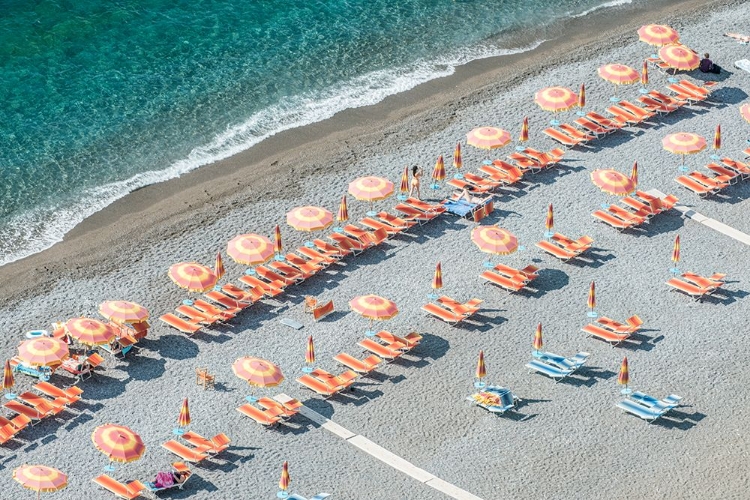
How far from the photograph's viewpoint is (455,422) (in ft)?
161

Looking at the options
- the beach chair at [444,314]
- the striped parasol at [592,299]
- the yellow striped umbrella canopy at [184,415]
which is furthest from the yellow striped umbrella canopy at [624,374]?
the yellow striped umbrella canopy at [184,415]

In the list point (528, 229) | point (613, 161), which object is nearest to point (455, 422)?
point (528, 229)

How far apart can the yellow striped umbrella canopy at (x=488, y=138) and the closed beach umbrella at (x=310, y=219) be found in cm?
750

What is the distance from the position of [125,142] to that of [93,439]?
22.7 meters

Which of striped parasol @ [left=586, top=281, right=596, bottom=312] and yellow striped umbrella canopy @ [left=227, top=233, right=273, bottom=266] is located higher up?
yellow striped umbrella canopy @ [left=227, top=233, right=273, bottom=266]

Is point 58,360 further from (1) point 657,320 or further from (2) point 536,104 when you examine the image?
(2) point 536,104

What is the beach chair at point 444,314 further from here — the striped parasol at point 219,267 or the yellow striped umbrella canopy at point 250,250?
the striped parasol at point 219,267

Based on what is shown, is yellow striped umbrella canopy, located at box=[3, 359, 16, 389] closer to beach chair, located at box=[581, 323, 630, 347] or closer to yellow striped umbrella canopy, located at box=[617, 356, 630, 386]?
beach chair, located at box=[581, 323, 630, 347]

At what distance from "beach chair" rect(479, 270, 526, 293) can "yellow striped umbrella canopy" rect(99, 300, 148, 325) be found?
38.3 ft

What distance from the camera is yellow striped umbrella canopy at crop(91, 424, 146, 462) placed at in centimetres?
4569

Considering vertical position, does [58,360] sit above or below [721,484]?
above

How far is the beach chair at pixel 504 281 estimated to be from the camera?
180 feet

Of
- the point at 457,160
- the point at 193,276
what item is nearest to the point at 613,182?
the point at 457,160

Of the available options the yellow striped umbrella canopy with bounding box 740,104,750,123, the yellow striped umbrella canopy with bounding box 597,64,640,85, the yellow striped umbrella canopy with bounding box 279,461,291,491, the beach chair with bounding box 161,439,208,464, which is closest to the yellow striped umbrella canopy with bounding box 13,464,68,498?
the beach chair with bounding box 161,439,208,464
